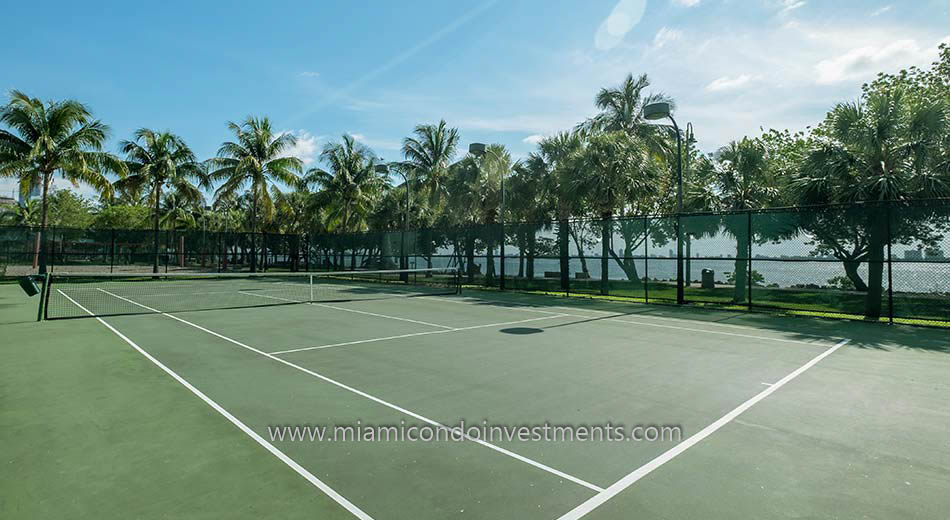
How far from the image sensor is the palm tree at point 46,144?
24281 millimetres

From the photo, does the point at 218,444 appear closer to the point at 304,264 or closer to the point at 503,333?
the point at 503,333

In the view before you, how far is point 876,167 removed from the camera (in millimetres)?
14453

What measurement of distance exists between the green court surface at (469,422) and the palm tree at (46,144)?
2138cm

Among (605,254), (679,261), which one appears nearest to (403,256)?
(605,254)

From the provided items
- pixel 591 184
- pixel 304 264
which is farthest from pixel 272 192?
pixel 591 184

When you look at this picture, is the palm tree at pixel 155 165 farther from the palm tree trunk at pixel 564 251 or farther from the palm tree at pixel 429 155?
the palm tree trunk at pixel 564 251

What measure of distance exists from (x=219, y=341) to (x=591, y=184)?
56.5 feet

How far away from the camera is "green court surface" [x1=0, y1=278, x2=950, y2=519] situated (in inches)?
131

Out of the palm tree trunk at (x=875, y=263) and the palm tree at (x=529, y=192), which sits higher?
the palm tree at (x=529, y=192)

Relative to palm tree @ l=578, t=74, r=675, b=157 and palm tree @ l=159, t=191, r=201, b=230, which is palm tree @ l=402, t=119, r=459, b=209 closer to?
palm tree @ l=578, t=74, r=675, b=157

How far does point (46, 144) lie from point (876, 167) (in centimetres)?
3566

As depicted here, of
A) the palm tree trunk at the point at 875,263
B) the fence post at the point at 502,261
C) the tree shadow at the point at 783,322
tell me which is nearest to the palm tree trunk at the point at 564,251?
the tree shadow at the point at 783,322

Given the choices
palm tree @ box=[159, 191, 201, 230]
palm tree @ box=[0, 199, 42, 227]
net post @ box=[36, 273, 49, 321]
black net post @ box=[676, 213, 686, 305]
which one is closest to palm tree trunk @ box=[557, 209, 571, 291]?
black net post @ box=[676, 213, 686, 305]

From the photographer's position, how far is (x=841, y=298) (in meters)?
14.5
